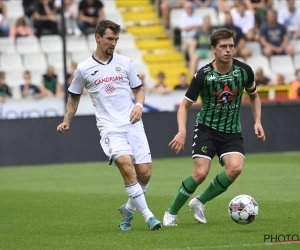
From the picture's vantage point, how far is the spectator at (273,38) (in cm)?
2606

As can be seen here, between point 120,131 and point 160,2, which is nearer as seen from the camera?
point 120,131

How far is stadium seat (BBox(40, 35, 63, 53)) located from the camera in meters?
25.4

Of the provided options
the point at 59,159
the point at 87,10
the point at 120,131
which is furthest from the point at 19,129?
the point at 120,131

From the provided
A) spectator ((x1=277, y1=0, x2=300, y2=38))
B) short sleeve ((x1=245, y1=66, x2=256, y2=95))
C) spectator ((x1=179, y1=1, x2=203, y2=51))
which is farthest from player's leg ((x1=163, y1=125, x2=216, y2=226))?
spectator ((x1=277, y1=0, x2=300, y2=38))

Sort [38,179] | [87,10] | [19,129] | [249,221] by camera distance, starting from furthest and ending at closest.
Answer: [87,10]
[19,129]
[38,179]
[249,221]

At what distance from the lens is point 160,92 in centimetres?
2309

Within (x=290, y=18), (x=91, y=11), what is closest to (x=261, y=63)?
(x=290, y=18)

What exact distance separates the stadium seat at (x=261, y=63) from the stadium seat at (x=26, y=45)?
6047 mm

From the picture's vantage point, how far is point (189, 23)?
2636 cm

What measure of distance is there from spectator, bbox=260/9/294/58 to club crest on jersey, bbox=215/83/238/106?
1652 centimetres

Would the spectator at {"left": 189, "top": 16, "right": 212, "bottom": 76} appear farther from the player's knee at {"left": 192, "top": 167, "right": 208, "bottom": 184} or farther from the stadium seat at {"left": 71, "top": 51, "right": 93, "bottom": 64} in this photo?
the player's knee at {"left": 192, "top": 167, "right": 208, "bottom": 184}

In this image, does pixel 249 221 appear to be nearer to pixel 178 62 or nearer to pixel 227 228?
pixel 227 228

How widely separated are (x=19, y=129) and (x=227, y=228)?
12086 mm

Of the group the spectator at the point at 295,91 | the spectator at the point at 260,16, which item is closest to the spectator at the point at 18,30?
the spectator at the point at 260,16
